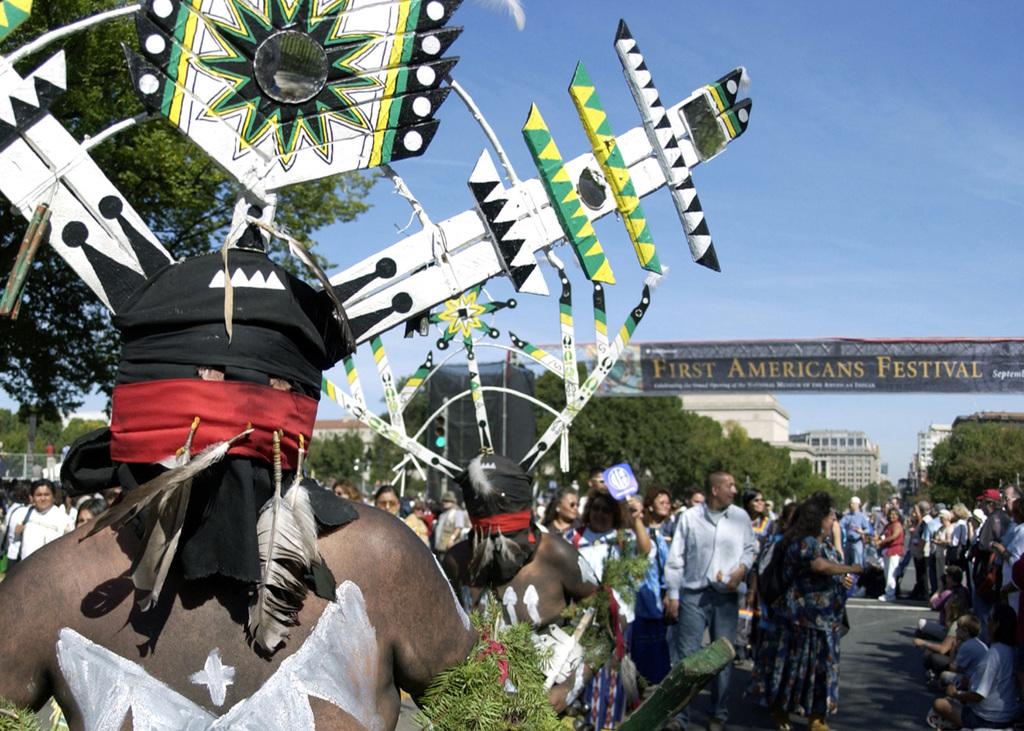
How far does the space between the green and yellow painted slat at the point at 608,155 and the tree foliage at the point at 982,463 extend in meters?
40.5

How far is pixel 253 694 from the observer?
1.95 metres

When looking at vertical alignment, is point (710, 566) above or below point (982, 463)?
below

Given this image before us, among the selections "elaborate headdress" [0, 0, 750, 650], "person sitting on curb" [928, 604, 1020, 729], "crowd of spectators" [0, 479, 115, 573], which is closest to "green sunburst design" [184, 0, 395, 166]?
"elaborate headdress" [0, 0, 750, 650]

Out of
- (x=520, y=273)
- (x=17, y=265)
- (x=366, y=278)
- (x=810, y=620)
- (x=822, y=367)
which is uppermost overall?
(x=822, y=367)

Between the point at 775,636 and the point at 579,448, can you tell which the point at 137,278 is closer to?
the point at 775,636

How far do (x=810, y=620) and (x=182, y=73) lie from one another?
609 centimetres

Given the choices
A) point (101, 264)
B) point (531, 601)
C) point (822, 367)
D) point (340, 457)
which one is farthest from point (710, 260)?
point (340, 457)

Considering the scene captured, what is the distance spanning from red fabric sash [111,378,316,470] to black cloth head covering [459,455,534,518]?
443cm

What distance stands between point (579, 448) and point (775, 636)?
191 feet

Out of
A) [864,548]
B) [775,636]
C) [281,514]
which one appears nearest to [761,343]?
[864,548]

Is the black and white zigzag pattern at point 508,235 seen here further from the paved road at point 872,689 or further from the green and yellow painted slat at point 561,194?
the paved road at point 872,689

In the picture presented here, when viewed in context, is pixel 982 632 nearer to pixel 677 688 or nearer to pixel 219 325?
pixel 677 688

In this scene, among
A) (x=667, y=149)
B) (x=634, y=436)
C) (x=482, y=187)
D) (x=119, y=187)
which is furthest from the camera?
(x=634, y=436)

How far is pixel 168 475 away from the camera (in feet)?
6.15
